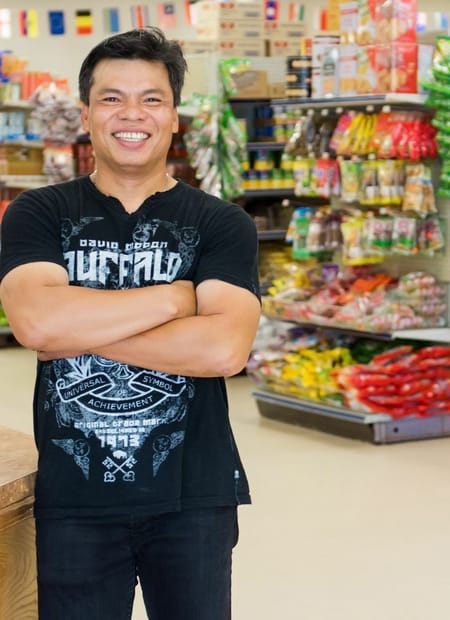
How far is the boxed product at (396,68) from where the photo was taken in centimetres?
635

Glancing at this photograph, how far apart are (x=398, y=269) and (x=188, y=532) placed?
16.5 ft

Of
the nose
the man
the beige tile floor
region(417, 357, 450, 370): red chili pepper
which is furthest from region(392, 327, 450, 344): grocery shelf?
the nose

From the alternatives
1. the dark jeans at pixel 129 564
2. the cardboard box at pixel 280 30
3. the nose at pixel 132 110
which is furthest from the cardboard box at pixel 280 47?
the dark jeans at pixel 129 564

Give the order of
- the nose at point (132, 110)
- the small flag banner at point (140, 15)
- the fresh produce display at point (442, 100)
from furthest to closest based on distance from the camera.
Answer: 1. the small flag banner at point (140, 15)
2. the fresh produce display at point (442, 100)
3. the nose at point (132, 110)

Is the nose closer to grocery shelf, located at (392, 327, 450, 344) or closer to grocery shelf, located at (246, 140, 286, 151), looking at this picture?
grocery shelf, located at (392, 327, 450, 344)

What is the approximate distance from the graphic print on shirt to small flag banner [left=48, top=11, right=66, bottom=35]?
555 inches

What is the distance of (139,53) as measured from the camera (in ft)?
7.13

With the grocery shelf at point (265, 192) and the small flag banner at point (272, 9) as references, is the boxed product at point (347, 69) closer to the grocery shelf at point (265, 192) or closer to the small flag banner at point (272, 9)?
the grocery shelf at point (265, 192)

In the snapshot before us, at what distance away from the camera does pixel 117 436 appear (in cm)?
201

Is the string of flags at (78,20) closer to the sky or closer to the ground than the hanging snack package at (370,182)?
closer to the sky

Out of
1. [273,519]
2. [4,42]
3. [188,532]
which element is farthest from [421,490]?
[4,42]

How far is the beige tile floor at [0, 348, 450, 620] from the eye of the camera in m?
4.09

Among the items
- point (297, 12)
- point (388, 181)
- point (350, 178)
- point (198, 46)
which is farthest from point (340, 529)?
point (297, 12)

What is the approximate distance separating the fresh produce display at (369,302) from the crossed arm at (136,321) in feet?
14.4
